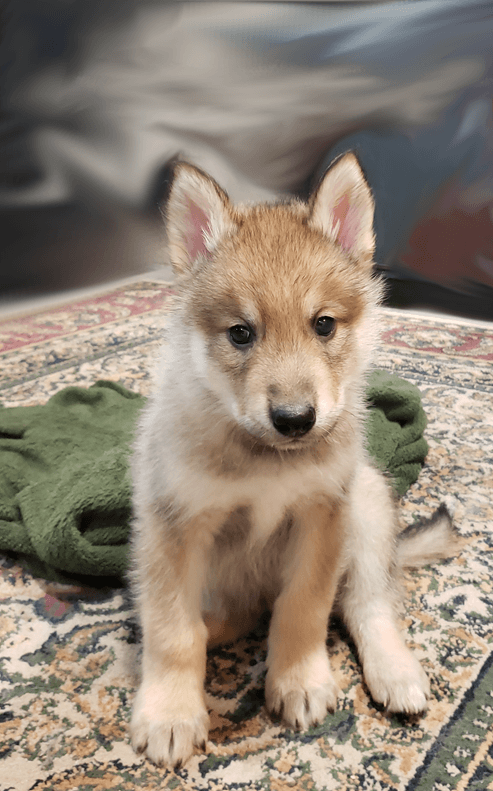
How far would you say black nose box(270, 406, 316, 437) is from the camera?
3.67ft

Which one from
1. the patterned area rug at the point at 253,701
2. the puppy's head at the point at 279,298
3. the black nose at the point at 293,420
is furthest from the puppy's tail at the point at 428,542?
the black nose at the point at 293,420

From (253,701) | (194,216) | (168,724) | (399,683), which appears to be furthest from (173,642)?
(194,216)

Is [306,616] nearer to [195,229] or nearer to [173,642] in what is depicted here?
[173,642]

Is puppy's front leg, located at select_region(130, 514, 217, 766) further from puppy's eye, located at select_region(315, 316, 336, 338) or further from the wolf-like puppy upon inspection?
puppy's eye, located at select_region(315, 316, 336, 338)

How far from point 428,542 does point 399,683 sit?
19.6 inches

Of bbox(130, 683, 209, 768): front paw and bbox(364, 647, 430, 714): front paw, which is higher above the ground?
bbox(364, 647, 430, 714): front paw

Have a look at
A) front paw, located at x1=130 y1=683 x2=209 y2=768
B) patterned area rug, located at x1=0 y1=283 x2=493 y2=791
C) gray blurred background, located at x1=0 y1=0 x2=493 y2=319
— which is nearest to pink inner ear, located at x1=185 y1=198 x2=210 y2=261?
patterned area rug, located at x1=0 y1=283 x2=493 y2=791

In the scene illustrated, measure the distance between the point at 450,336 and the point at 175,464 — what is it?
3.02m

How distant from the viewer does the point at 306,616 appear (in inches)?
55.3

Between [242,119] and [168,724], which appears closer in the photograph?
[168,724]

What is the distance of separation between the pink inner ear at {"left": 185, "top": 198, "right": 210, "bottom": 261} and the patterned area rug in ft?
0.39

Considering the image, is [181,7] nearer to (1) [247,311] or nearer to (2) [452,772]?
(1) [247,311]

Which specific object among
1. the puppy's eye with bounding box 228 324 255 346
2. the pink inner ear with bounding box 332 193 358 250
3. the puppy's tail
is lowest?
the puppy's tail

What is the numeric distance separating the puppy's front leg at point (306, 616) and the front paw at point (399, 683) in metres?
0.09
